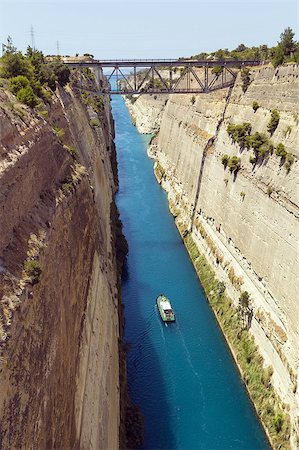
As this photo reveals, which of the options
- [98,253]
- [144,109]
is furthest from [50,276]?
[144,109]

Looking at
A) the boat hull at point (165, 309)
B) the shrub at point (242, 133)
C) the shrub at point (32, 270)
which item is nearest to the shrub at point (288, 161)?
the shrub at point (242, 133)

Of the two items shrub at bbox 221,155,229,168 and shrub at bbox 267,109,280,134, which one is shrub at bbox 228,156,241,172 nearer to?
shrub at bbox 221,155,229,168

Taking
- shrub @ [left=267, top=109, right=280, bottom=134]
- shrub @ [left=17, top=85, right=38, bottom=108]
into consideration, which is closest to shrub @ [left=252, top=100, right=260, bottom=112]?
shrub @ [left=267, top=109, right=280, bottom=134]

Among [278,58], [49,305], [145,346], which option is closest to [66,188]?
[49,305]

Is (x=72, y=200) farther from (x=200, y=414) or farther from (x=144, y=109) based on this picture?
(x=144, y=109)

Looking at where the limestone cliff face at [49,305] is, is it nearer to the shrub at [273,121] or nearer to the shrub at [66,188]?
the shrub at [66,188]

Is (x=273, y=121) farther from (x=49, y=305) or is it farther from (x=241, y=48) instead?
(x=241, y=48)
